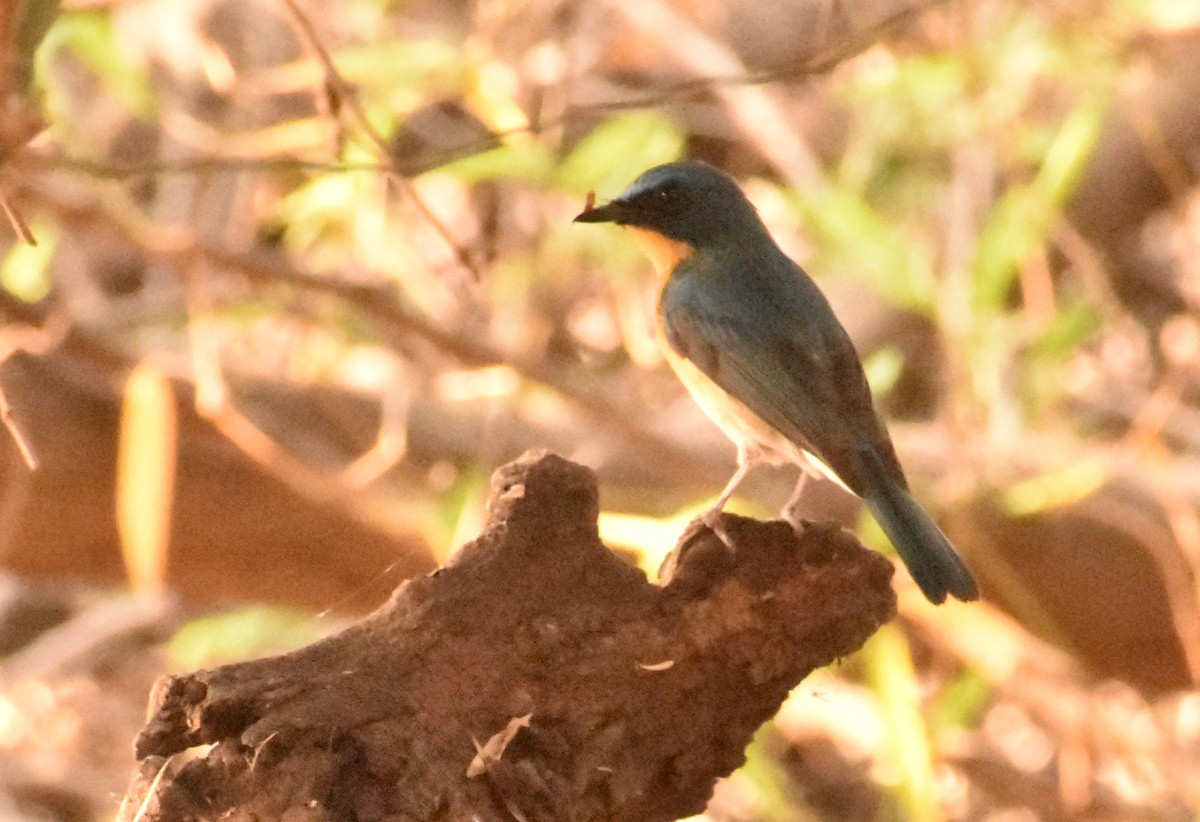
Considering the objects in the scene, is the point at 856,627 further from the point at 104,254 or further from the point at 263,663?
the point at 104,254

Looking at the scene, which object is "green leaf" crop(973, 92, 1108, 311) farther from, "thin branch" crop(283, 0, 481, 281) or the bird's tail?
"thin branch" crop(283, 0, 481, 281)

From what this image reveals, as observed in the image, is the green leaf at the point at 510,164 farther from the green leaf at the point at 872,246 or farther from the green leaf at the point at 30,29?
the green leaf at the point at 30,29

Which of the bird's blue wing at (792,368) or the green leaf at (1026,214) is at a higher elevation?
the green leaf at (1026,214)

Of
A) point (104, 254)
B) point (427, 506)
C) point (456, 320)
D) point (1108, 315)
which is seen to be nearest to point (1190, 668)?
point (1108, 315)

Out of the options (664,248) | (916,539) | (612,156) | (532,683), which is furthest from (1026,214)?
(532,683)

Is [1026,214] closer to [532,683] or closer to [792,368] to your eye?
[792,368]

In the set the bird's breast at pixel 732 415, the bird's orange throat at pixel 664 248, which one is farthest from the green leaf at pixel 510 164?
the bird's breast at pixel 732 415

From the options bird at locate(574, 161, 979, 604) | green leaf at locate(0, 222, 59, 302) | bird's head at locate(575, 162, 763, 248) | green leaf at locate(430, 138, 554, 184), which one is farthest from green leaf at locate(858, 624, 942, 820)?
green leaf at locate(0, 222, 59, 302)
